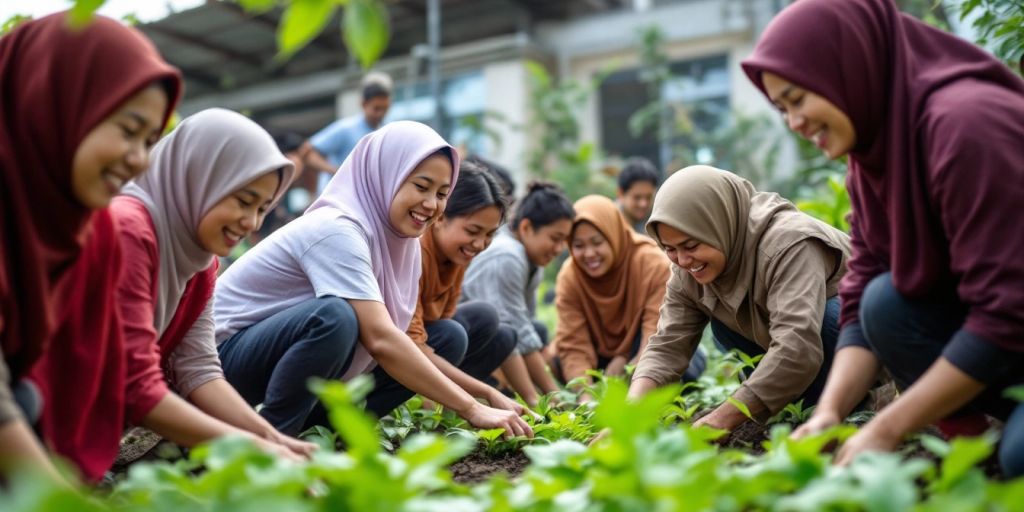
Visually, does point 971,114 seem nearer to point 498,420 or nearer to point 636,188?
point 498,420

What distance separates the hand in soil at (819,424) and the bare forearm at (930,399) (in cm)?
15

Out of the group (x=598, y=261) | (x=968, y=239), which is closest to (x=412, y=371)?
(x=968, y=239)

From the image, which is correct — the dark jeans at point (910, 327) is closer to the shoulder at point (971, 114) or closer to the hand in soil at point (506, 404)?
the shoulder at point (971, 114)

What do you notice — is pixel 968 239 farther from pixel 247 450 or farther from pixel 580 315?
pixel 580 315

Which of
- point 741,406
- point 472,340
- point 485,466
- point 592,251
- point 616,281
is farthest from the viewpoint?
point 616,281

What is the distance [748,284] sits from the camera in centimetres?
295

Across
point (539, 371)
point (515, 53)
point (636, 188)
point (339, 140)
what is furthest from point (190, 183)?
point (515, 53)

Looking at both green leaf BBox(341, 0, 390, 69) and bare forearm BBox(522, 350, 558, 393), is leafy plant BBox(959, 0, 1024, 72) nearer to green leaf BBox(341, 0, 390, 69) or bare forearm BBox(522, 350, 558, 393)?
bare forearm BBox(522, 350, 558, 393)

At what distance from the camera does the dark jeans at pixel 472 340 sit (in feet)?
12.0

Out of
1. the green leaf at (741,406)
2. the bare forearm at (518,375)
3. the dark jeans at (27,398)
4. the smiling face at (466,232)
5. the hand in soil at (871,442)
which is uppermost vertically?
the dark jeans at (27,398)

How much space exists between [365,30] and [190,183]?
3.45 ft

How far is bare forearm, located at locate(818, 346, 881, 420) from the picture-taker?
2.16 meters

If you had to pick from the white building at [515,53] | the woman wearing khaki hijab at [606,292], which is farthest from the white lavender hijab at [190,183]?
the white building at [515,53]

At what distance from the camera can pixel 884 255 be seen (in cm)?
226
